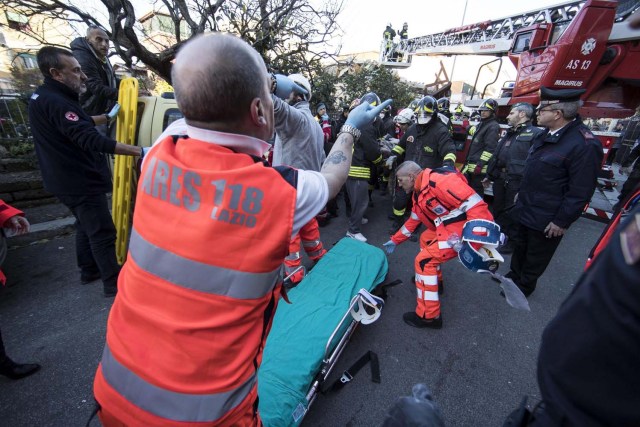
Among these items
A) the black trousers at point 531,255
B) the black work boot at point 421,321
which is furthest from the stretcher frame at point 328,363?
the black trousers at point 531,255

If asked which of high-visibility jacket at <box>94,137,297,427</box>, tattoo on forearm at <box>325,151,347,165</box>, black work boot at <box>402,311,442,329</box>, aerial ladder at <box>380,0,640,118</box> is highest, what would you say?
aerial ladder at <box>380,0,640,118</box>

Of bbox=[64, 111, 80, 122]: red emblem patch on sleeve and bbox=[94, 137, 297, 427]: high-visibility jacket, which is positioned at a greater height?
bbox=[64, 111, 80, 122]: red emblem patch on sleeve

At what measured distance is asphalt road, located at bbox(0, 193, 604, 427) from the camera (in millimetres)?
2012

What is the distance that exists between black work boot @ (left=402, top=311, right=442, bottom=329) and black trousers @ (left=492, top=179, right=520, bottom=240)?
8.56 feet

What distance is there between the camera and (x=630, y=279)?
1.74 ft

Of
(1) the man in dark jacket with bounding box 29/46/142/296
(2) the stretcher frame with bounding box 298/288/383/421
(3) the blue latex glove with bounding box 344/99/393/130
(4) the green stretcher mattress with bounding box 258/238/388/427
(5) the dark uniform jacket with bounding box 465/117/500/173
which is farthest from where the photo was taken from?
(5) the dark uniform jacket with bounding box 465/117/500/173

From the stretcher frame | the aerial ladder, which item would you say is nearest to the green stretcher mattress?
the stretcher frame

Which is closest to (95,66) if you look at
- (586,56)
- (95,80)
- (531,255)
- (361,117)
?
(95,80)

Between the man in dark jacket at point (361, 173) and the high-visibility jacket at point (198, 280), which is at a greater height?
the high-visibility jacket at point (198, 280)

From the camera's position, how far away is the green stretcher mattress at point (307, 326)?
1729 mm

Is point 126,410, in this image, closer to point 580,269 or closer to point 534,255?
point 534,255

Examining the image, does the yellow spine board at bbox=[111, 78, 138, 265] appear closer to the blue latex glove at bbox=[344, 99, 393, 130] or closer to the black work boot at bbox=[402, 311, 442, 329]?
the blue latex glove at bbox=[344, 99, 393, 130]

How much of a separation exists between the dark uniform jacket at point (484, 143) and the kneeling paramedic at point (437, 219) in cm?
285

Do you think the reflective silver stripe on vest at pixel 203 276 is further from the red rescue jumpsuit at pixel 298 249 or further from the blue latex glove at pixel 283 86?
the red rescue jumpsuit at pixel 298 249
